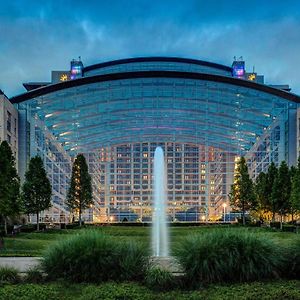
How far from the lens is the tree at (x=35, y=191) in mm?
38844

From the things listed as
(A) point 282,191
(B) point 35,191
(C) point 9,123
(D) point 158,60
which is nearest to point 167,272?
(B) point 35,191

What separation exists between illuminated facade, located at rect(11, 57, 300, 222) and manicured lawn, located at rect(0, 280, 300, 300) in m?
46.8

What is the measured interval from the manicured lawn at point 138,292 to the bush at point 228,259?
343 millimetres

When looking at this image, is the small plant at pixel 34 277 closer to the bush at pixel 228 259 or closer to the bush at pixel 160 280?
the bush at pixel 160 280

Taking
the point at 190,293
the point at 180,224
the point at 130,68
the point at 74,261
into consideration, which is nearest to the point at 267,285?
the point at 190,293

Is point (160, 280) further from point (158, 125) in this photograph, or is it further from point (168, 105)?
point (158, 125)

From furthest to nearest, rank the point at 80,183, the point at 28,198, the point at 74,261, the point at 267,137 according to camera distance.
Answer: the point at 267,137 → the point at 80,183 → the point at 28,198 → the point at 74,261

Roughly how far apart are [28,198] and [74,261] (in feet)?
97.9

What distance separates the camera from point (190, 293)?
31.6 feet

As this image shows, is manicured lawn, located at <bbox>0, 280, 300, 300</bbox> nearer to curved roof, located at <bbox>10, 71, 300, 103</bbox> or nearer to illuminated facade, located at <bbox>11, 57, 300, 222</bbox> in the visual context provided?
illuminated facade, located at <bbox>11, 57, 300, 222</bbox>

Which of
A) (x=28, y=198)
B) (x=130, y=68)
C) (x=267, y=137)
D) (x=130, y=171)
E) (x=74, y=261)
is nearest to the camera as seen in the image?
(x=74, y=261)

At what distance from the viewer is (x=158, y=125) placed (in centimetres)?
6003

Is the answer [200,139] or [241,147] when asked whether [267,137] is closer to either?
[241,147]

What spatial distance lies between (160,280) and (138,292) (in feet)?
2.55
